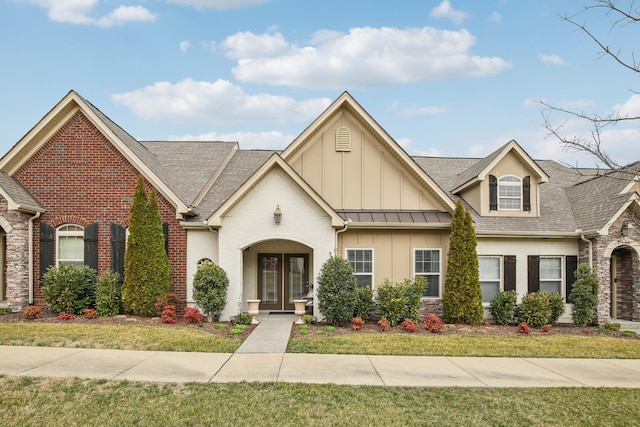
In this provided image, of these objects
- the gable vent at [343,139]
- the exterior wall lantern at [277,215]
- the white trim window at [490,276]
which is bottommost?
the white trim window at [490,276]

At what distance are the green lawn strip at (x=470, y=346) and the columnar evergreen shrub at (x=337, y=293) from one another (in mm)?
1394

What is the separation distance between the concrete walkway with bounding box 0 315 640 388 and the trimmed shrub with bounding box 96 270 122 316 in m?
3.80

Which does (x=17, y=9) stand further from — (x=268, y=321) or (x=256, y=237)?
(x=268, y=321)

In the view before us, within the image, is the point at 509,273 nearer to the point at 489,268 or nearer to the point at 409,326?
the point at 489,268

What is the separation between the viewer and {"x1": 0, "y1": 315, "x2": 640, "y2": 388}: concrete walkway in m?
7.15

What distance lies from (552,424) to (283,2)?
14562mm

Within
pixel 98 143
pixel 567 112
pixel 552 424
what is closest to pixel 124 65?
pixel 98 143

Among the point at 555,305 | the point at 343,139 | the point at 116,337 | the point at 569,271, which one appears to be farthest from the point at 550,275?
the point at 116,337

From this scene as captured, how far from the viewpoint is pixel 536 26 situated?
7.49 m

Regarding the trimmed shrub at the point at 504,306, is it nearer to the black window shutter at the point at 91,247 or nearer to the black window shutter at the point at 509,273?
the black window shutter at the point at 509,273

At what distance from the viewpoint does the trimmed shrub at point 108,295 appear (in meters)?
12.5

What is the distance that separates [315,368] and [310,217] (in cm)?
587

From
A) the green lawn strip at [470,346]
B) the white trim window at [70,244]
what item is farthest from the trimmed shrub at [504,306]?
the white trim window at [70,244]

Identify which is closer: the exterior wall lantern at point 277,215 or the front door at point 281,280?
the exterior wall lantern at point 277,215
